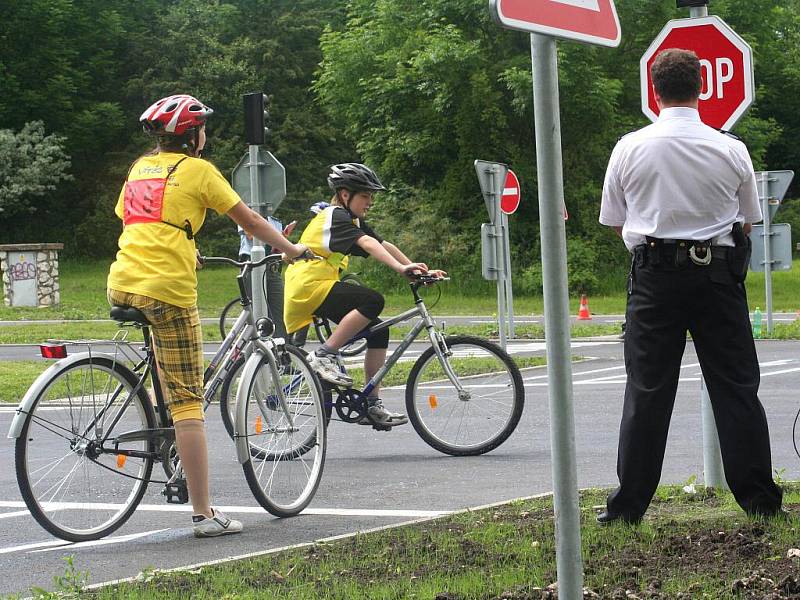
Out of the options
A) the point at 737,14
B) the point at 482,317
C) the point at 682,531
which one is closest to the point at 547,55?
the point at 682,531

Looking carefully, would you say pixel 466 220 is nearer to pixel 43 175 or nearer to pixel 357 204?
pixel 43 175

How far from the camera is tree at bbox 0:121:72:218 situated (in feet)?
159

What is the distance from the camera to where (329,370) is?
28.8 ft

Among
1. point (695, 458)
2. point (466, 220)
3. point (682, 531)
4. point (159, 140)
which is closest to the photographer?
point (682, 531)

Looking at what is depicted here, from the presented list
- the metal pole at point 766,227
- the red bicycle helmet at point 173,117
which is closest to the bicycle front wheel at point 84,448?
the red bicycle helmet at point 173,117

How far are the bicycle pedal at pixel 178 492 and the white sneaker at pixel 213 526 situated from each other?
0.13 m

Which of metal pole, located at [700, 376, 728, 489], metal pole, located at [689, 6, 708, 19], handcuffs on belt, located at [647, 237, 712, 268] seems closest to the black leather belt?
handcuffs on belt, located at [647, 237, 712, 268]

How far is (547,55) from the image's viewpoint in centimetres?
362

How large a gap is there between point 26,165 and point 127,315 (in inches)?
1783

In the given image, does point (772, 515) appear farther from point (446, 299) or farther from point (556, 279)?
point (446, 299)

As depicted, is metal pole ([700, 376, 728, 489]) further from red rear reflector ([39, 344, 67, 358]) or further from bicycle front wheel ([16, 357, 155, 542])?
red rear reflector ([39, 344, 67, 358])

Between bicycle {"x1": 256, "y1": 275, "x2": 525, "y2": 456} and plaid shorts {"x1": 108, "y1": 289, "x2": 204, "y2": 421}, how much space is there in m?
2.36

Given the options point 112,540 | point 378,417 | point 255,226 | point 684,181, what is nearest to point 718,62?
point 684,181

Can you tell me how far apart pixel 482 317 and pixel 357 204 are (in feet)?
63.7
